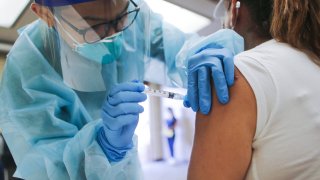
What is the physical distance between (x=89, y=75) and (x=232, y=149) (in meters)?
0.64

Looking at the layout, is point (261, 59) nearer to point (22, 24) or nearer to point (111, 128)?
point (111, 128)

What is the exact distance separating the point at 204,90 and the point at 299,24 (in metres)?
0.29

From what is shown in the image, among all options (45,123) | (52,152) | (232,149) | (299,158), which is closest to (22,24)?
(45,123)

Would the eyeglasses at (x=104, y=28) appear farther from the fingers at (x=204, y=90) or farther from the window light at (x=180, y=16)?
the fingers at (x=204, y=90)

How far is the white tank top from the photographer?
62 centimetres

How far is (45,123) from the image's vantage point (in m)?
0.99

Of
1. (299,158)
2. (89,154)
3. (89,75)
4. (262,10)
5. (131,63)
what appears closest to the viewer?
(299,158)

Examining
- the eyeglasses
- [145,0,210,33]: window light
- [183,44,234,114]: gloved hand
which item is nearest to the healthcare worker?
the eyeglasses

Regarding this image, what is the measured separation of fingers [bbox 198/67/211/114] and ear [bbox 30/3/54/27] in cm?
55

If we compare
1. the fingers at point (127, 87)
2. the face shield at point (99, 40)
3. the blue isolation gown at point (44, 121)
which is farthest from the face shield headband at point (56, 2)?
the fingers at point (127, 87)

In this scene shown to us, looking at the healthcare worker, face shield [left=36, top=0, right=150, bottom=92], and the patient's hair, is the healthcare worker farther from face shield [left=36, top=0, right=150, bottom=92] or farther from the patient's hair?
the patient's hair

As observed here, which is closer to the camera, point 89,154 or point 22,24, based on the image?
point 89,154

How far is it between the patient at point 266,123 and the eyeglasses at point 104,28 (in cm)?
49

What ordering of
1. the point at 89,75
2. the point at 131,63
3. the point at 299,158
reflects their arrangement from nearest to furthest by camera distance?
the point at 299,158, the point at 89,75, the point at 131,63
